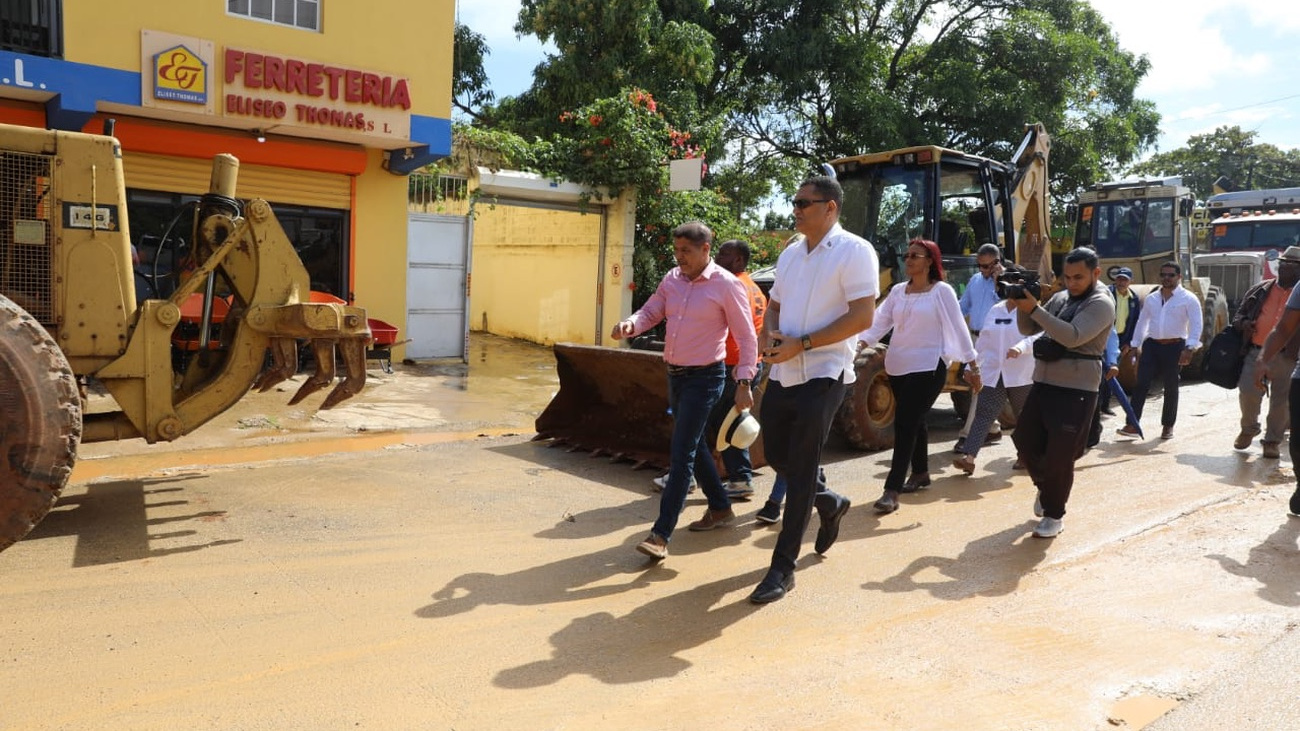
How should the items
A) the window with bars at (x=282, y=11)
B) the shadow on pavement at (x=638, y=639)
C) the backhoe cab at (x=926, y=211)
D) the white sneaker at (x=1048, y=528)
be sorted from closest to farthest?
1. the shadow on pavement at (x=638, y=639)
2. the white sneaker at (x=1048, y=528)
3. the backhoe cab at (x=926, y=211)
4. the window with bars at (x=282, y=11)

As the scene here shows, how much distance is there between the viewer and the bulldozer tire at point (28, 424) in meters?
4.32

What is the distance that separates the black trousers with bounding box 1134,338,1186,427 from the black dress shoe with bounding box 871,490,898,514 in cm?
Answer: 473

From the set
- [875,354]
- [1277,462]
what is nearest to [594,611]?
[875,354]

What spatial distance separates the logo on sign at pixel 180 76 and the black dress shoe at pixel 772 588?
31.0ft

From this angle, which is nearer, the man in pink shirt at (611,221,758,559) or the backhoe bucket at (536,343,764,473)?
the man in pink shirt at (611,221,758,559)

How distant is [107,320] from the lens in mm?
5188

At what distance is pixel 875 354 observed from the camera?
27.8 ft

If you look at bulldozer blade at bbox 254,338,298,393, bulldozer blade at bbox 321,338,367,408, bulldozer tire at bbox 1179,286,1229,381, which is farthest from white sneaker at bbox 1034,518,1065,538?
bulldozer tire at bbox 1179,286,1229,381

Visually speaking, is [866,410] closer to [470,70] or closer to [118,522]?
[118,522]

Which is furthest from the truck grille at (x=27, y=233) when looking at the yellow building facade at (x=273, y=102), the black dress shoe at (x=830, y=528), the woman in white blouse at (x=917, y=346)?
the yellow building facade at (x=273, y=102)

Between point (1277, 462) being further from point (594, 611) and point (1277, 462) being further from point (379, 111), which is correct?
point (379, 111)

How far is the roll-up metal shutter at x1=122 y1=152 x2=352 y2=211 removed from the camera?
37.2 ft

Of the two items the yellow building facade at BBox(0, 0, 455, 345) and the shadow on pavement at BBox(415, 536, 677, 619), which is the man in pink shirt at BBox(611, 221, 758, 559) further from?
the yellow building facade at BBox(0, 0, 455, 345)

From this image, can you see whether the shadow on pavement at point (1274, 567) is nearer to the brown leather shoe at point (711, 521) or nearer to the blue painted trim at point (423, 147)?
the brown leather shoe at point (711, 521)
